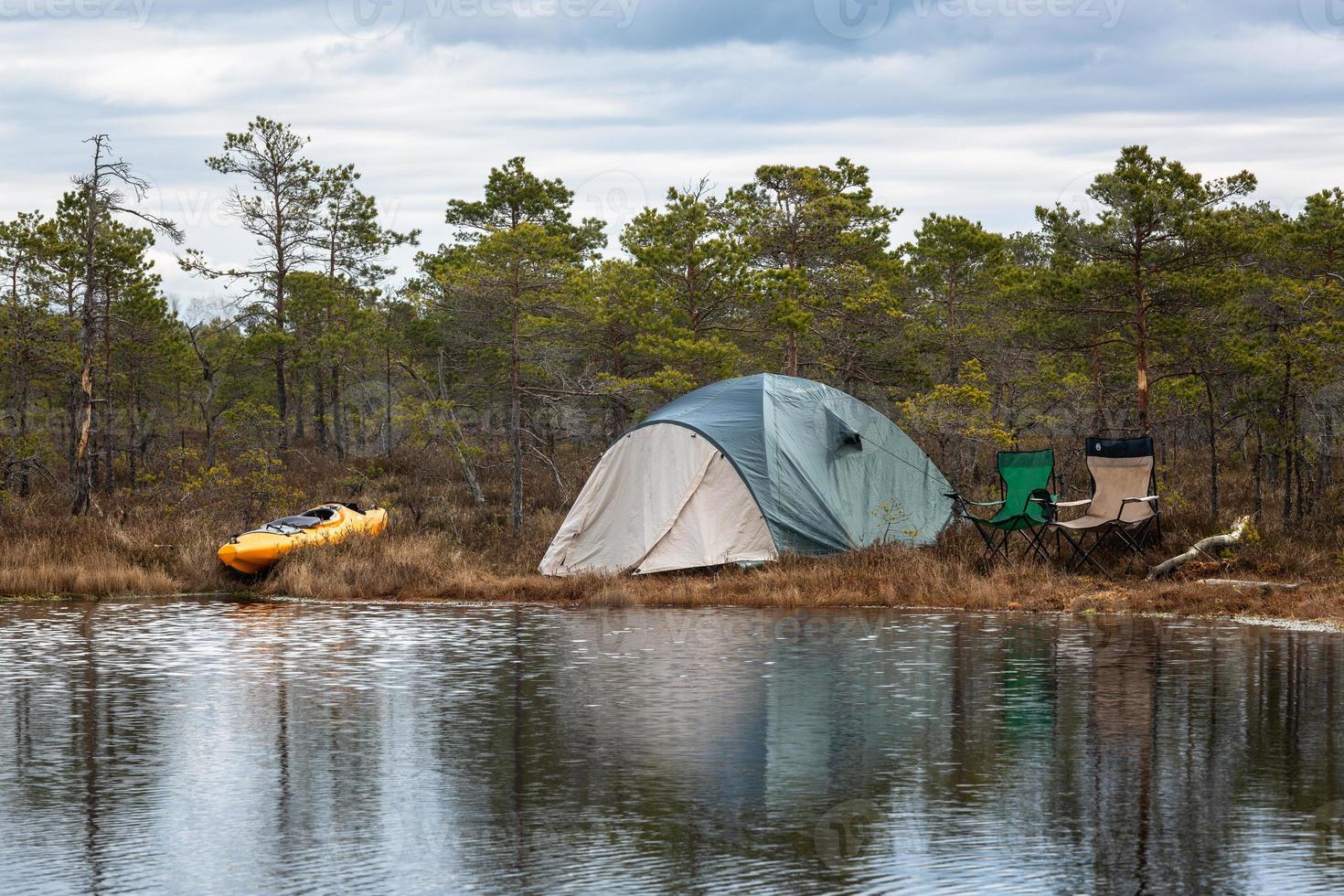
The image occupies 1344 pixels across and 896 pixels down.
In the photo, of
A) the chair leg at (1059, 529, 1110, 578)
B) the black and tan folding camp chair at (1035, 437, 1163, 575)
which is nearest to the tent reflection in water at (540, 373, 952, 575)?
the chair leg at (1059, 529, 1110, 578)

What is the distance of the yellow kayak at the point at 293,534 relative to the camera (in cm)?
2023

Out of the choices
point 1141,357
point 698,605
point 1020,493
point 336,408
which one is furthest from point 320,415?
point 1020,493

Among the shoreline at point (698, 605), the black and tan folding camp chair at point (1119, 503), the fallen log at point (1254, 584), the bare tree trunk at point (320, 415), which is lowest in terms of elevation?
the shoreline at point (698, 605)

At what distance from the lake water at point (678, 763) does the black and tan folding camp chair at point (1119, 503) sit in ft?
12.7

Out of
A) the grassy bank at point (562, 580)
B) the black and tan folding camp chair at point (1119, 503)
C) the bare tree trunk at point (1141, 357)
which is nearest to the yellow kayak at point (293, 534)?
the grassy bank at point (562, 580)

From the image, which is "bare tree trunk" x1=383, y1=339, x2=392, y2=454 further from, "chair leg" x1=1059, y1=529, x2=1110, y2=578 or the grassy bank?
"chair leg" x1=1059, y1=529, x2=1110, y2=578

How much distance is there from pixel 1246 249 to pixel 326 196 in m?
29.2

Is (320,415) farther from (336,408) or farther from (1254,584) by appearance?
(1254,584)

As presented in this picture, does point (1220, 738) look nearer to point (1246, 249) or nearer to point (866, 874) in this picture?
point (866, 874)

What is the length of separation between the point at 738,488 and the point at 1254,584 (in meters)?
6.88

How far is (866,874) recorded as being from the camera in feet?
19.1

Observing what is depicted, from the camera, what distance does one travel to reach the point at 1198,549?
56.9 ft

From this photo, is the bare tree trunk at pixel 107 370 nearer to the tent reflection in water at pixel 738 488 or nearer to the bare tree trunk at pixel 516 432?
the bare tree trunk at pixel 516 432

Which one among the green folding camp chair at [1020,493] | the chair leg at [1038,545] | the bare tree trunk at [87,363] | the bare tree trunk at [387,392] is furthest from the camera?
the bare tree trunk at [387,392]
